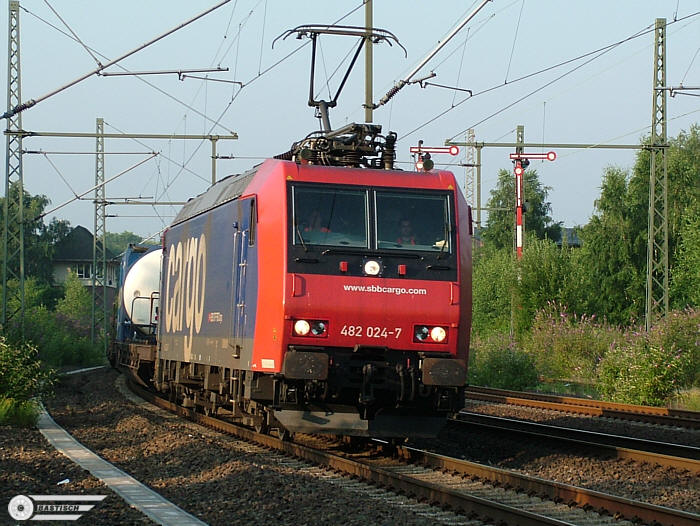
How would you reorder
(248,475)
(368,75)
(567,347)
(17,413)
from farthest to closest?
(567,347)
(368,75)
(17,413)
(248,475)

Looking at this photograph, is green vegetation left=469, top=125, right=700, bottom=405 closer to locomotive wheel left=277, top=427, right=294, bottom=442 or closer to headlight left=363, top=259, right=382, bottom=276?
locomotive wheel left=277, top=427, right=294, bottom=442

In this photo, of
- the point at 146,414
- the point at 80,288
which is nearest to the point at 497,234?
the point at 80,288

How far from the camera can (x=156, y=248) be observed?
28859 mm

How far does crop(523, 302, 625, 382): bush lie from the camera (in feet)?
104

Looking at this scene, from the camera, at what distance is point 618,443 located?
14555mm

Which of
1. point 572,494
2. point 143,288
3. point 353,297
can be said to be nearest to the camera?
point 572,494

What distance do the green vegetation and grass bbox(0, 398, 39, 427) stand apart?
40.3ft

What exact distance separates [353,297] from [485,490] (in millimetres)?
2728

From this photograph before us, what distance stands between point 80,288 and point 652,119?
61.5m

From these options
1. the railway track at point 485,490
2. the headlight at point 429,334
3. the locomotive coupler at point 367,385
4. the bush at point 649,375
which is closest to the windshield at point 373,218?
the headlight at point 429,334

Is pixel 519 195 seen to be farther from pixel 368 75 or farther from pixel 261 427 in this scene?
pixel 261 427

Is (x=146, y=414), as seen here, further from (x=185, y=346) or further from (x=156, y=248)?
(x=156, y=248)

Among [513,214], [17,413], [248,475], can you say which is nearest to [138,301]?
[17,413]

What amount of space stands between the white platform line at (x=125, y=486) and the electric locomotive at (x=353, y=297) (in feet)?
6.51
